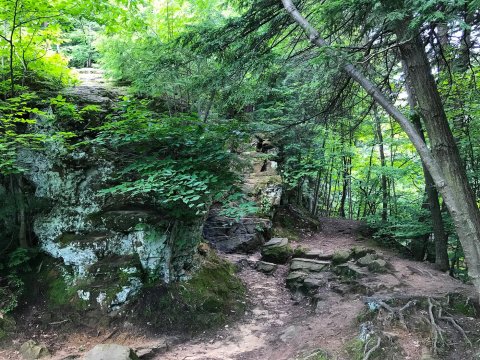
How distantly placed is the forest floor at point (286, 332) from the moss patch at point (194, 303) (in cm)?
25

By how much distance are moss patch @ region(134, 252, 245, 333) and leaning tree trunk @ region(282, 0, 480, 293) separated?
179 inches

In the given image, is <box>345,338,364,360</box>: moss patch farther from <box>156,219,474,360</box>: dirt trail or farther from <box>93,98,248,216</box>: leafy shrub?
<box>93,98,248,216</box>: leafy shrub

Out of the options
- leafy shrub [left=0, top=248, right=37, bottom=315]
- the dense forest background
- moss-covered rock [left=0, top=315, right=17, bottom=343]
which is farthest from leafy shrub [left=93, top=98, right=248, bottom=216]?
moss-covered rock [left=0, top=315, right=17, bottom=343]

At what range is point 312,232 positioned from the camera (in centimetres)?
1241

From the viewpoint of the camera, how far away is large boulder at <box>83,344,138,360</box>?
476cm

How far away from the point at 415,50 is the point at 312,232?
8.73 meters

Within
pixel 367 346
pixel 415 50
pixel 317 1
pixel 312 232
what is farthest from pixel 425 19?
pixel 312 232

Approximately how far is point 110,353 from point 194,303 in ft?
6.64

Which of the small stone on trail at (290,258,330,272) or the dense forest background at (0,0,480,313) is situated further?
the small stone on trail at (290,258,330,272)

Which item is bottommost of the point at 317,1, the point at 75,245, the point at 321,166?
the point at 75,245

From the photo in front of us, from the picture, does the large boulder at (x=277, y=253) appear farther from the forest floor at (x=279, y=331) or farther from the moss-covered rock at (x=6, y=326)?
the moss-covered rock at (x=6, y=326)

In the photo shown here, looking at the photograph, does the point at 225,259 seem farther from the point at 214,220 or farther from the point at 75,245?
the point at 75,245

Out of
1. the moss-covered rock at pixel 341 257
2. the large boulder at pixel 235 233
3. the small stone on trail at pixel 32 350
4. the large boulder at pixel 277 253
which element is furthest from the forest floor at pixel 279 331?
the large boulder at pixel 235 233

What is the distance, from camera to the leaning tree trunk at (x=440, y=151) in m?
3.88
